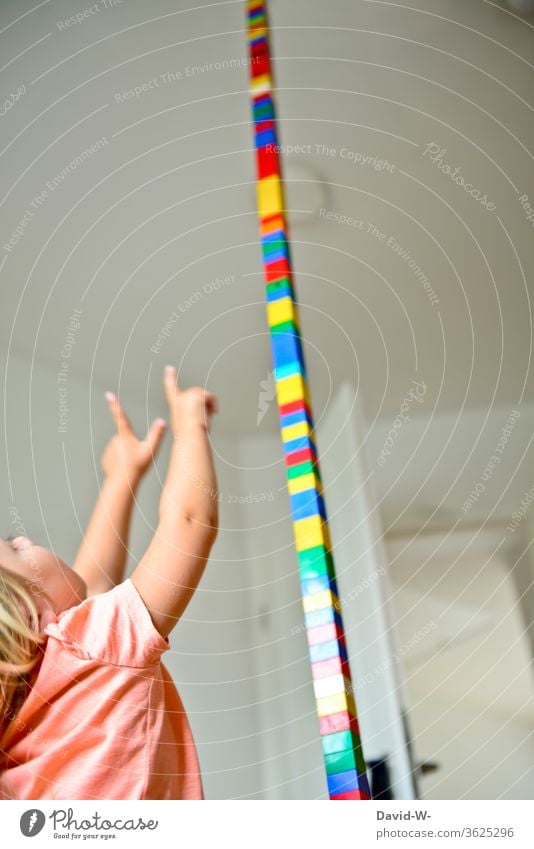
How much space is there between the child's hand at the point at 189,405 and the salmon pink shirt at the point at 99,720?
0.16 metres

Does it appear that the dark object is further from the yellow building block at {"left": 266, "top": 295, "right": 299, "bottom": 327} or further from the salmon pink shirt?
the yellow building block at {"left": 266, "top": 295, "right": 299, "bottom": 327}

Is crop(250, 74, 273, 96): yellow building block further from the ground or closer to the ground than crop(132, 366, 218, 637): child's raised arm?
further from the ground

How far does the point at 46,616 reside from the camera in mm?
551

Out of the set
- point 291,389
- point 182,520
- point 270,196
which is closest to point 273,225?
point 270,196

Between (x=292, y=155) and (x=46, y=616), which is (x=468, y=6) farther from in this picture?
(x=46, y=616)

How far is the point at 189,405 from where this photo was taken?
0.66 meters

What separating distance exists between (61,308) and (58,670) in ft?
1.11

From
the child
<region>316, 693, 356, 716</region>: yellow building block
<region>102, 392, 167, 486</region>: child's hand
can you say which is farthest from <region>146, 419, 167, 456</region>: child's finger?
<region>316, 693, 356, 716</region>: yellow building block

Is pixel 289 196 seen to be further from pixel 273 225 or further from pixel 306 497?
pixel 306 497

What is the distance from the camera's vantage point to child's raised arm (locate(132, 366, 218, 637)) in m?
0.54

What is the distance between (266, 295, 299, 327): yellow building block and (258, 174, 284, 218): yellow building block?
0.07 m

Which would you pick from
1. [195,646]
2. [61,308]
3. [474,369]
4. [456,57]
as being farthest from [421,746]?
[456,57]

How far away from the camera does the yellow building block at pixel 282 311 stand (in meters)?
0.59

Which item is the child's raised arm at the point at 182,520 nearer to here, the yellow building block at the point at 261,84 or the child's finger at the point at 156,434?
the child's finger at the point at 156,434
